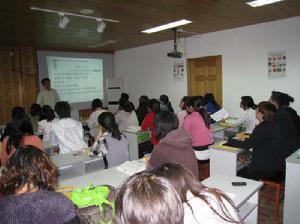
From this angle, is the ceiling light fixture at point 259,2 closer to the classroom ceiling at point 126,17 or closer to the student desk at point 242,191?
the classroom ceiling at point 126,17

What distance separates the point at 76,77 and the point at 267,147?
626cm

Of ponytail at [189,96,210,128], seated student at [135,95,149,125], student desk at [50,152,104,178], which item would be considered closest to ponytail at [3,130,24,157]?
student desk at [50,152,104,178]

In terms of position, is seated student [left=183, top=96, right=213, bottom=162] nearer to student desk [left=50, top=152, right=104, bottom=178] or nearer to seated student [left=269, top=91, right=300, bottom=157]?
seated student [left=269, top=91, right=300, bottom=157]

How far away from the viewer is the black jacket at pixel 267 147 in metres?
2.76

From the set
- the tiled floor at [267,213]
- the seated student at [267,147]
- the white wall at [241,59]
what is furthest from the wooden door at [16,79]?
the tiled floor at [267,213]

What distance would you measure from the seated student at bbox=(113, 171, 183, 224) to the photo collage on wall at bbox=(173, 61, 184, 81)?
607 cm

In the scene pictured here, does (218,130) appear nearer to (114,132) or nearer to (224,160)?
(224,160)

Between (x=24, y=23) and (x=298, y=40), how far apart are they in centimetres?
494

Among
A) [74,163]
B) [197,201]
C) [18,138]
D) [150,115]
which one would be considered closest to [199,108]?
[150,115]

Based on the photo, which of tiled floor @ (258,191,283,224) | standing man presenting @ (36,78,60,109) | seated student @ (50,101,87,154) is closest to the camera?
tiled floor @ (258,191,283,224)

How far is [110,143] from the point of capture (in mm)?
2791

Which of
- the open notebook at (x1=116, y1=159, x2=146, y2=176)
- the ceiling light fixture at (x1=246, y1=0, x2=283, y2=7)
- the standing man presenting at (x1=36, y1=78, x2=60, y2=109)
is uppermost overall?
the ceiling light fixture at (x1=246, y1=0, x2=283, y2=7)

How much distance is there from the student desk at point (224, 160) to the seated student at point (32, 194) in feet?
7.34

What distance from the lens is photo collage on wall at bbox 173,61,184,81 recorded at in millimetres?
6723
